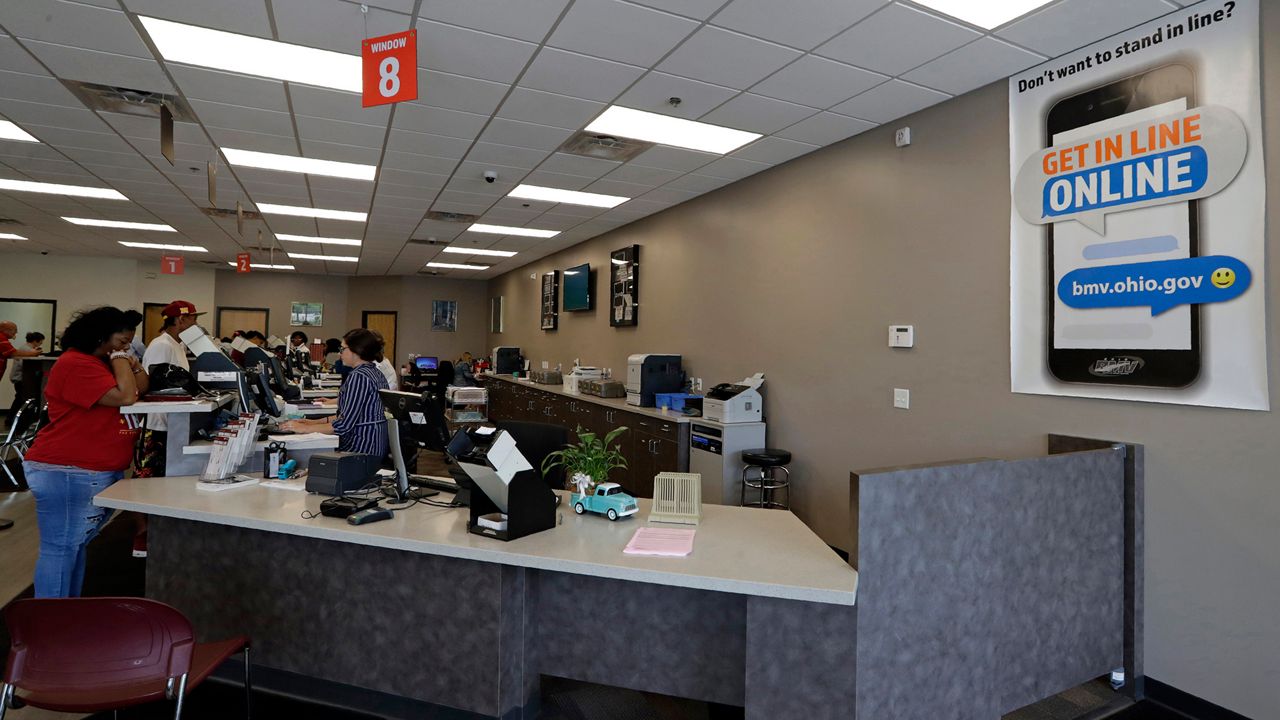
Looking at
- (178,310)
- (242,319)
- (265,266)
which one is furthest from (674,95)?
(242,319)

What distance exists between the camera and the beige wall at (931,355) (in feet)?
8.38

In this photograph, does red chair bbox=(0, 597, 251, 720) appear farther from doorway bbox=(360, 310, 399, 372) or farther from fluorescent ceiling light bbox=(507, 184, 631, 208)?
doorway bbox=(360, 310, 399, 372)

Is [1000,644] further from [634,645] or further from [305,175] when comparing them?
[305,175]

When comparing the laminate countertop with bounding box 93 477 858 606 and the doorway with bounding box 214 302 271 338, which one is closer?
the laminate countertop with bounding box 93 477 858 606

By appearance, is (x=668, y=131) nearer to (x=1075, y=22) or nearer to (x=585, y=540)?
(x=1075, y=22)

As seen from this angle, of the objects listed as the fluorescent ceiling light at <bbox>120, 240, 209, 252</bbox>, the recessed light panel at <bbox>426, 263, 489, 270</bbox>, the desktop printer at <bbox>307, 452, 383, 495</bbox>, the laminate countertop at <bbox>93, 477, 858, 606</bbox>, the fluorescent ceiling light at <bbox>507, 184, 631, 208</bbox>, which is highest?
the recessed light panel at <bbox>426, 263, 489, 270</bbox>

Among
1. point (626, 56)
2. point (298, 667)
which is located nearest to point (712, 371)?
point (626, 56)

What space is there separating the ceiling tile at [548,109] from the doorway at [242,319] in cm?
1165

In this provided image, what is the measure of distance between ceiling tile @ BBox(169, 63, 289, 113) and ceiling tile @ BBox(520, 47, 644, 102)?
4.93 feet

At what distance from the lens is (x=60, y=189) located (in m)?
6.36

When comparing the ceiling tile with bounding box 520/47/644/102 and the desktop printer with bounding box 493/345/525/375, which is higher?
the ceiling tile with bounding box 520/47/644/102

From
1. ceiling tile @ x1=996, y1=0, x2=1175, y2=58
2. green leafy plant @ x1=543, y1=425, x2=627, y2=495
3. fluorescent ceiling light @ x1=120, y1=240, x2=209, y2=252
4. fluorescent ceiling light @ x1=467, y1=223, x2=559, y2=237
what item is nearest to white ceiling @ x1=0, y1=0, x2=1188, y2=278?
ceiling tile @ x1=996, y1=0, x2=1175, y2=58

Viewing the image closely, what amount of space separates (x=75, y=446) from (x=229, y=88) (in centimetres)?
212

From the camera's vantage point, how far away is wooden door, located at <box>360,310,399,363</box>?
45.7 feet
